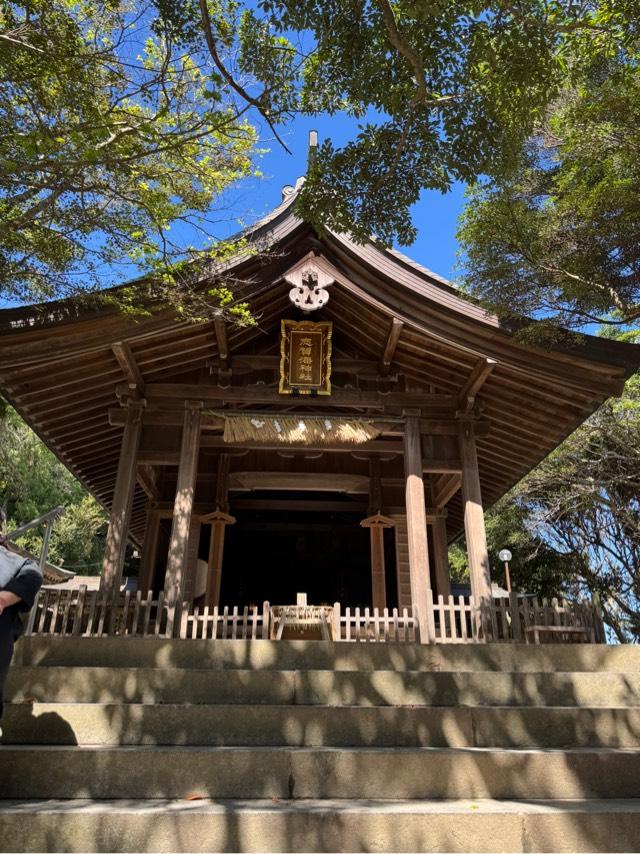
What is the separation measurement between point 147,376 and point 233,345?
4.86 ft

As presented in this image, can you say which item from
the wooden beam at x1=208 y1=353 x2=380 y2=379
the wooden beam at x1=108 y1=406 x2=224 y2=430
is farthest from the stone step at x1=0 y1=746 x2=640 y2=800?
the wooden beam at x1=208 y1=353 x2=380 y2=379

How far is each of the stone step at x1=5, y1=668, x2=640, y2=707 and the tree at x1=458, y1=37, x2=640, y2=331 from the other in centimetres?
514

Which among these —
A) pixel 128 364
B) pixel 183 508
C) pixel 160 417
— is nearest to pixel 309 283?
pixel 128 364

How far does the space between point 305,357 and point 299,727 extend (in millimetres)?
6260

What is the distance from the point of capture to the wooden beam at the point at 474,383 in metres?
8.30

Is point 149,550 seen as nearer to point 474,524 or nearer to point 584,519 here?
→ point 474,524

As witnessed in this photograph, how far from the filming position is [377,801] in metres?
3.07

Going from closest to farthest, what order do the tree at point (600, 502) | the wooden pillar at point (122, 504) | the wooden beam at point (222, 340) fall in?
the wooden pillar at point (122, 504) → the wooden beam at point (222, 340) → the tree at point (600, 502)

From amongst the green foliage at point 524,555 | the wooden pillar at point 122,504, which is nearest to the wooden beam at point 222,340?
the wooden pillar at point 122,504

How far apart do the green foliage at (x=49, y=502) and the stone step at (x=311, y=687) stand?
19703mm

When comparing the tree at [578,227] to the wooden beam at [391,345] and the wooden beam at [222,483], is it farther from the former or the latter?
the wooden beam at [222,483]

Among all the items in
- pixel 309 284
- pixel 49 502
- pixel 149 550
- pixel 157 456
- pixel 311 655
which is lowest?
pixel 311 655

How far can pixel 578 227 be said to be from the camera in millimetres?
7566

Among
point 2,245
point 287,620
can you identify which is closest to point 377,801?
point 287,620
